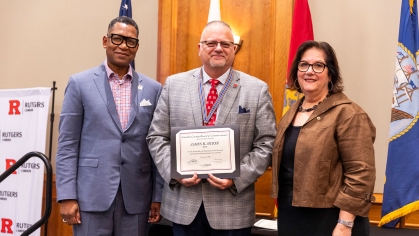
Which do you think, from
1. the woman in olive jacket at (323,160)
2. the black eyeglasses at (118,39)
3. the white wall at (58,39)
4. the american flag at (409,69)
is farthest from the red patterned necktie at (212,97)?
the white wall at (58,39)

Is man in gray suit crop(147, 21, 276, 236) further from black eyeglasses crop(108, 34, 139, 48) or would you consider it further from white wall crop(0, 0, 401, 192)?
white wall crop(0, 0, 401, 192)

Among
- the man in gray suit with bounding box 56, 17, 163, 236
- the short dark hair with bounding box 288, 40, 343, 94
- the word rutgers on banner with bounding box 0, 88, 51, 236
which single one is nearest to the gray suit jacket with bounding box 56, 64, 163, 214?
the man in gray suit with bounding box 56, 17, 163, 236

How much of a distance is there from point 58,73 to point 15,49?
0.69 meters

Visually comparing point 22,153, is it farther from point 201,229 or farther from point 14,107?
point 201,229

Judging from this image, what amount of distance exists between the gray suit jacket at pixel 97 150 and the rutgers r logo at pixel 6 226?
7.55ft

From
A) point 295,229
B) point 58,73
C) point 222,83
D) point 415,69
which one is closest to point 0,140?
point 58,73

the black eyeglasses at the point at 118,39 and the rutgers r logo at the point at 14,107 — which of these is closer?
the black eyeglasses at the point at 118,39

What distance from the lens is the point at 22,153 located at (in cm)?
432

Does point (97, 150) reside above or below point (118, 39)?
below

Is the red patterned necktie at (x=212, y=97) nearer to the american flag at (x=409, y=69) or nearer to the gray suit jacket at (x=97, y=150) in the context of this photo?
the gray suit jacket at (x=97, y=150)

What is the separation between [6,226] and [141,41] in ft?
7.88

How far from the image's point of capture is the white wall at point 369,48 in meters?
3.93

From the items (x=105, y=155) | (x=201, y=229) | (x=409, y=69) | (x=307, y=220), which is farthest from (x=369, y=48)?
(x=105, y=155)

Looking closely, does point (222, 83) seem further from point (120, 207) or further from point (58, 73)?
point (58, 73)
